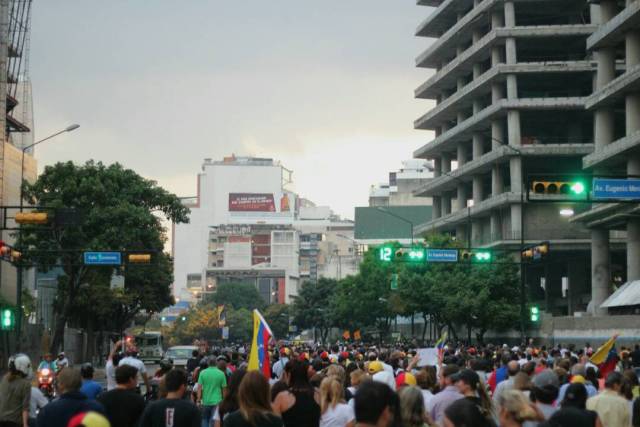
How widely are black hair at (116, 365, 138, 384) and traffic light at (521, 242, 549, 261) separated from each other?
36.7 metres

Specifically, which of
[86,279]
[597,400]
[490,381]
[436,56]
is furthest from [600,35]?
[597,400]

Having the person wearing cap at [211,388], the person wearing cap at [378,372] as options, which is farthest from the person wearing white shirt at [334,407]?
the person wearing cap at [211,388]

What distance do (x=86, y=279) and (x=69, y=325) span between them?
17001 millimetres

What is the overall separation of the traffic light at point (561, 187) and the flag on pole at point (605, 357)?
171 inches

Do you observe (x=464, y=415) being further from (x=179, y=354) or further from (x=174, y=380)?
(x=179, y=354)

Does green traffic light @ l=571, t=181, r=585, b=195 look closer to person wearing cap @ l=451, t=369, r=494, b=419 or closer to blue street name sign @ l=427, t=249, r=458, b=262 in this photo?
person wearing cap @ l=451, t=369, r=494, b=419

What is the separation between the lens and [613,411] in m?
12.6

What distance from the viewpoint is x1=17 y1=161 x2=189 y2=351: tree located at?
213 feet

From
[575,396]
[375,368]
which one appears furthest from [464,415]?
[375,368]

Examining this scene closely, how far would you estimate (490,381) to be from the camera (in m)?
21.1

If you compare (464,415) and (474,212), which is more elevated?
(474,212)

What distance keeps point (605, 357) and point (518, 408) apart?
16.6 m

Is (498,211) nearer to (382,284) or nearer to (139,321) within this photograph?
(382,284)

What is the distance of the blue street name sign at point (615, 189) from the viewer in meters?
32.1
